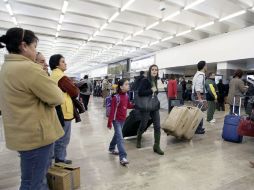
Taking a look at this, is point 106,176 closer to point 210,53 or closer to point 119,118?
point 119,118

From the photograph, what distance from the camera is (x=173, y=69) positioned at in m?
17.3

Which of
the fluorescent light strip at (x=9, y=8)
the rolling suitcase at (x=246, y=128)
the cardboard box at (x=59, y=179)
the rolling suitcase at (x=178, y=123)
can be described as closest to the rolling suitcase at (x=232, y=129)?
the rolling suitcase at (x=246, y=128)

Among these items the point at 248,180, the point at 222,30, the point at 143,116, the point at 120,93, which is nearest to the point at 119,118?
the point at 120,93

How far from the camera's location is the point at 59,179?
2213 millimetres

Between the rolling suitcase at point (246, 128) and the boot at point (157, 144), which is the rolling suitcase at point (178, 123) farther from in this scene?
the rolling suitcase at point (246, 128)

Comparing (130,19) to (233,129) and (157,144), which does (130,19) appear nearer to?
(233,129)

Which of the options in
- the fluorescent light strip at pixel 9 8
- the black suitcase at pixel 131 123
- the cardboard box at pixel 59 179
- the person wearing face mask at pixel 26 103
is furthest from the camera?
the fluorescent light strip at pixel 9 8

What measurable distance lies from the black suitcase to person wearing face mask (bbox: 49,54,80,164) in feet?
5.45

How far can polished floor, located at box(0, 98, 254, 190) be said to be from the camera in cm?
260

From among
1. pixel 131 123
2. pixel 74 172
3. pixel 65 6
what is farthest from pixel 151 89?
pixel 65 6

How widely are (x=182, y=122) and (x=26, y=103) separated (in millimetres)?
3387

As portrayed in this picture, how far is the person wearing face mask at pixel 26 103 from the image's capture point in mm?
1383

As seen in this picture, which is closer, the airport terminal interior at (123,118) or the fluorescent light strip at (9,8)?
the airport terminal interior at (123,118)

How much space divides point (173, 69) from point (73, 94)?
50.4 ft
